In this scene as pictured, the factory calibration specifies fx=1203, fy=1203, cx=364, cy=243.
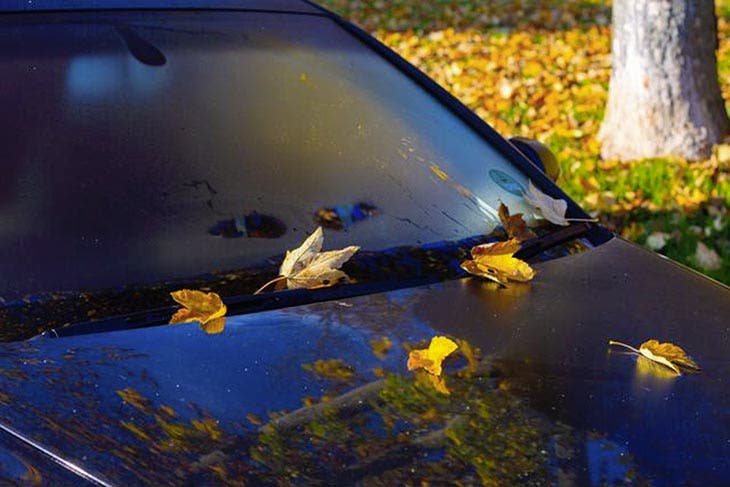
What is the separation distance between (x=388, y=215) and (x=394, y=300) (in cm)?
39

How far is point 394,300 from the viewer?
7.48 ft

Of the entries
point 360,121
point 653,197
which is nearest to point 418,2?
point 653,197

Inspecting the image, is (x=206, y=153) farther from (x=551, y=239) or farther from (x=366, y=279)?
(x=551, y=239)

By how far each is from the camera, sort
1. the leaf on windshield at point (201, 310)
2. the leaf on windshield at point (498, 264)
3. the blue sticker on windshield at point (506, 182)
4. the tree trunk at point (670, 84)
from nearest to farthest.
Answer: the leaf on windshield at point (201, 310), the leaf on windshield at point (498, 264), the blue sticker on windshield at point (506, 182), the tree trunk at point (670, 84)

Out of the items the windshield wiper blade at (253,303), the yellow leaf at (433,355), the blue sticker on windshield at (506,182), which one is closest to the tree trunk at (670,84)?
the blue sticker on windshield at (506,182)

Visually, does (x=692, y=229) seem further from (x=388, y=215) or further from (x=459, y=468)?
(x=459, y=468)

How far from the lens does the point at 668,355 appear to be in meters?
2.12

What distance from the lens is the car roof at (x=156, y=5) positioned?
269 cm

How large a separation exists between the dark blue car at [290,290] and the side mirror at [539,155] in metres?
0.02

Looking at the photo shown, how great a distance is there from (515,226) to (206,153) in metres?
0.70

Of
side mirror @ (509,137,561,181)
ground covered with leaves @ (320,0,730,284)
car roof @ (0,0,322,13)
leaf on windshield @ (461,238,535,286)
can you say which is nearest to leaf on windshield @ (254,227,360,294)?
leaf on windshield @ (461,238,535,286)

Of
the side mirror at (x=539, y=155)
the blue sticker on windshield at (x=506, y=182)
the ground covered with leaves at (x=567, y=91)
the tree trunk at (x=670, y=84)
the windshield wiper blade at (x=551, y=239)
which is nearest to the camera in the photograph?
the windshield wiper blade at (x=551, y=239)

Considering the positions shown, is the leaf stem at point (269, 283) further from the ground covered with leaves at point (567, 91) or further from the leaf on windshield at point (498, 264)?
the ground covered with leaves at point (567, 91)

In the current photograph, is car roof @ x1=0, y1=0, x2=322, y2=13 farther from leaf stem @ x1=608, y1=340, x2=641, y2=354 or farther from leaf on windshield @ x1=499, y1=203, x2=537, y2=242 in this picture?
leaf stem @ x1=608, y1=340, x2=641, y2=354
